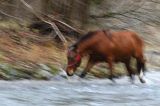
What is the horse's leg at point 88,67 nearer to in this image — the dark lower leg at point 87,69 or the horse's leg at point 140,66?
the dark lower leg at point 87,69

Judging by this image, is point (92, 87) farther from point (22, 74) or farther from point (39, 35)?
point (39, 35)

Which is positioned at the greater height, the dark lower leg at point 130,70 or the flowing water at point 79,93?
the flowing water at point 79,93

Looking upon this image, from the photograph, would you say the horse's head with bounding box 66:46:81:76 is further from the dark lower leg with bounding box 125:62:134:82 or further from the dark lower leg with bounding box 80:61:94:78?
the dark lower leg with bounding box 125:62:134:82

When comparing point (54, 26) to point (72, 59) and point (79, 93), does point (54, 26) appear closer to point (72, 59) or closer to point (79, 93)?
point (72, 59)

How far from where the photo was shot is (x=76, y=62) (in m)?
14.8

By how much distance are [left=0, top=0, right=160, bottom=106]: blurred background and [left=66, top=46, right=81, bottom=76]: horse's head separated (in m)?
0.31

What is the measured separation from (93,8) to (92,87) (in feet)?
29.5

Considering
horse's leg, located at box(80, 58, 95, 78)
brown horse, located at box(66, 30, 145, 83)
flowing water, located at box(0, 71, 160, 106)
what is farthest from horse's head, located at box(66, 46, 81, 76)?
horse's leg, located at box(80, 58, 95, 78)

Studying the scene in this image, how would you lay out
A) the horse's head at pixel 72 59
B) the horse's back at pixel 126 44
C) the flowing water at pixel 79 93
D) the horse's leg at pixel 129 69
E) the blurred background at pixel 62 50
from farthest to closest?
the horse's leg at pixel 129 69
the horse's back at pixel 126 44
the horse's head at pixel 72 59
the blurred background at pixel 62 50
the flowing water at pixel 79 93

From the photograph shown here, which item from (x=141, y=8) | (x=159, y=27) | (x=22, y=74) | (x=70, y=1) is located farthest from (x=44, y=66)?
(x=159, y=27)

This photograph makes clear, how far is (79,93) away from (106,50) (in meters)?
3.09

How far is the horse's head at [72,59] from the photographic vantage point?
48.2ft

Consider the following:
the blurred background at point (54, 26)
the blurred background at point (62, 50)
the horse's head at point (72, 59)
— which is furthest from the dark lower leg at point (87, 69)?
the blurred background at point (54, 26)

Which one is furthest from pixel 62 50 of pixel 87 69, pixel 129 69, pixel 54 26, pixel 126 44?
pixel 126 44
